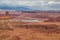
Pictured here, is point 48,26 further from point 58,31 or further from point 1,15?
point 1,15

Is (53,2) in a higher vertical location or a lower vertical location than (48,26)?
higher

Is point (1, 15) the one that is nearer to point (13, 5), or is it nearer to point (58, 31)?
point (13, 5)

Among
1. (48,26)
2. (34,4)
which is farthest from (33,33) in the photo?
(34,4)

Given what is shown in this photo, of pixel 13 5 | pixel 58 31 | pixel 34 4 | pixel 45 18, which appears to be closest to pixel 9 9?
pixel 13 5

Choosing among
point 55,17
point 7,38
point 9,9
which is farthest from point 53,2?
point 7,38

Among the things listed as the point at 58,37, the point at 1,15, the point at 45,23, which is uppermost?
the point at 1,15

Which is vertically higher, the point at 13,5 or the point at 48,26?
the point at 13,5

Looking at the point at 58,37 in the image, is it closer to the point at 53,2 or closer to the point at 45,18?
the point at 45,18
